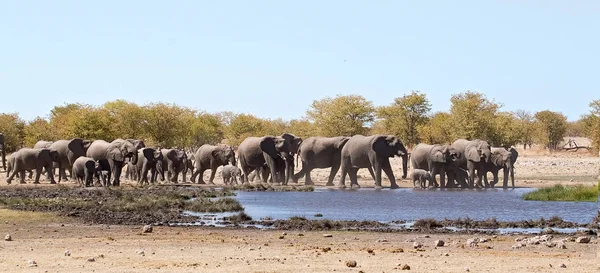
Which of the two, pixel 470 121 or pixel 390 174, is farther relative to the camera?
pixel 470 121

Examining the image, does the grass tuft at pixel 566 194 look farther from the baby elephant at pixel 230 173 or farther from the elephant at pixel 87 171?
the baby elephant at pixel 230 173

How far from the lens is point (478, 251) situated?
79.7 feet

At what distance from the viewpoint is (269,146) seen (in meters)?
73.5

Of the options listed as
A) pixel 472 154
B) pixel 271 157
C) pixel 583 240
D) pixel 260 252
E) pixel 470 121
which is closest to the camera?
pixel 260 252

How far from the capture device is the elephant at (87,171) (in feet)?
200

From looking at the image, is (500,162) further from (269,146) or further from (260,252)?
(260,252)

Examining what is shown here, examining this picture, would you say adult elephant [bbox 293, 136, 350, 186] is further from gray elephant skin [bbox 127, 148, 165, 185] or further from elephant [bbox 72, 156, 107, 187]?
elephant [bbox 72, 156, 107, 187]

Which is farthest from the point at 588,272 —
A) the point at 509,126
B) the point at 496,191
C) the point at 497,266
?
the point at 509,126

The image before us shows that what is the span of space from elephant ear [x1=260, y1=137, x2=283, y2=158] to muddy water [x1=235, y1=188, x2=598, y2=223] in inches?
504

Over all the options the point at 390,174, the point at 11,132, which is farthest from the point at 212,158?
the point at 11,132

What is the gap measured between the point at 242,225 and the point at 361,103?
8903cm

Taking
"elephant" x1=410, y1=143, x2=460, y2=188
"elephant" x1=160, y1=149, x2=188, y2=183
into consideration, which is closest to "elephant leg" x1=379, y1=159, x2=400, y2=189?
"elephant" x1=410, y1=143, x2=460, y2=188

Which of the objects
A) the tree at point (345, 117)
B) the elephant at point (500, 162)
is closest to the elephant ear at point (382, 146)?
the elephant at point (500, 162)

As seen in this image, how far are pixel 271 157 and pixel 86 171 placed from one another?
623 inches
